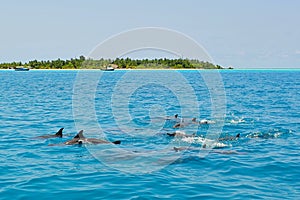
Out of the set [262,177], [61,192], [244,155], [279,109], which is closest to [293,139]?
[244,155]

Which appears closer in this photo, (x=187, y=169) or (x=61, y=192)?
(x=61, y=192)

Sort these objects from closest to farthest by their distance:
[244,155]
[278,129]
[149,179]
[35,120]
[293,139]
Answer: [149,179]
[244,155]
[293,139]
[278,129]
[35,120]

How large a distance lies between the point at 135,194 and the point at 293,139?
1300 cm

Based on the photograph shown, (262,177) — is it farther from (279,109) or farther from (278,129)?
(279,109)

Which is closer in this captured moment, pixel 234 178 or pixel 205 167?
pixel 234 178

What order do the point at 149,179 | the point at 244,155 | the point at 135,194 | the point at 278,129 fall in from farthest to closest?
the point at 278,129
the point at 244,155
the point at 149,179
the point at 135,194

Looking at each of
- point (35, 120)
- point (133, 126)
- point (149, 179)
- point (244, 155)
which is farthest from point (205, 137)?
point (35, 120)

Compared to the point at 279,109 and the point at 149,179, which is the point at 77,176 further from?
the point at 279,109

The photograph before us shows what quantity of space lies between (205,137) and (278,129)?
20.0ft

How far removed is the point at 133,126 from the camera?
28.2m

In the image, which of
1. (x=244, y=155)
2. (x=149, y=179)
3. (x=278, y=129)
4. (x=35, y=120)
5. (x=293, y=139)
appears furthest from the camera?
(x=35, y=120)

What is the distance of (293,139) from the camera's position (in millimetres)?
22609

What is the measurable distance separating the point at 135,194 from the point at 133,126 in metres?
15.5

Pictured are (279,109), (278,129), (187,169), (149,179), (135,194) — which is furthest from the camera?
(279,109)
